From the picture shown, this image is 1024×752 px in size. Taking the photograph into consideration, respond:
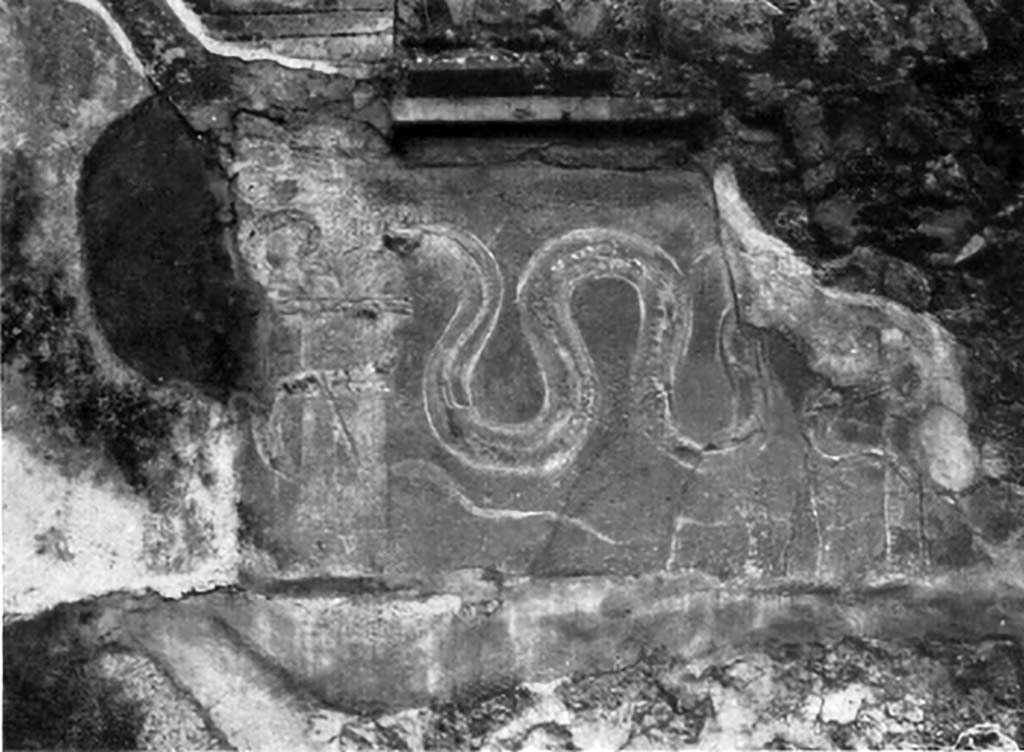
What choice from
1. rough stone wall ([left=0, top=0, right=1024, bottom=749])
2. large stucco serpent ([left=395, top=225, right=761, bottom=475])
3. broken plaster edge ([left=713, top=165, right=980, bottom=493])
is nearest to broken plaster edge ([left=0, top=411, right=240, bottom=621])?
rough stone wall ([left=0, top=0, right=1024, bottom=749])

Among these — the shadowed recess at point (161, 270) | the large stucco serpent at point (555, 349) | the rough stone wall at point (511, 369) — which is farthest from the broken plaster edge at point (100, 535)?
the large stucco serpent at point (555, 349)

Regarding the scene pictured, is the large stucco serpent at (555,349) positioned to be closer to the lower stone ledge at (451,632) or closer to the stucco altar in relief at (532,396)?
the stucco altar in relief at (532,396)

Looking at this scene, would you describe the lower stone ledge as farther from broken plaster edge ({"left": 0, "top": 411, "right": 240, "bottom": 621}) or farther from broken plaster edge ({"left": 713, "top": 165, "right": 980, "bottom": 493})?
Answer: broken plaster edge ({"left": 713, "top": 165, "right": 980, "bottom": 493})

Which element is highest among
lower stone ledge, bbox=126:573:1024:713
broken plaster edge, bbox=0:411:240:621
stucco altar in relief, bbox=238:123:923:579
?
stucco altar in relief, bbox=238:123:923:579

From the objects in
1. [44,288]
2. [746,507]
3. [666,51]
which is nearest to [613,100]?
[666,51]

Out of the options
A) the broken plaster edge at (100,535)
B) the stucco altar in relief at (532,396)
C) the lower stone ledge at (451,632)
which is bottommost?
the lower stone ledge at (451,632)
